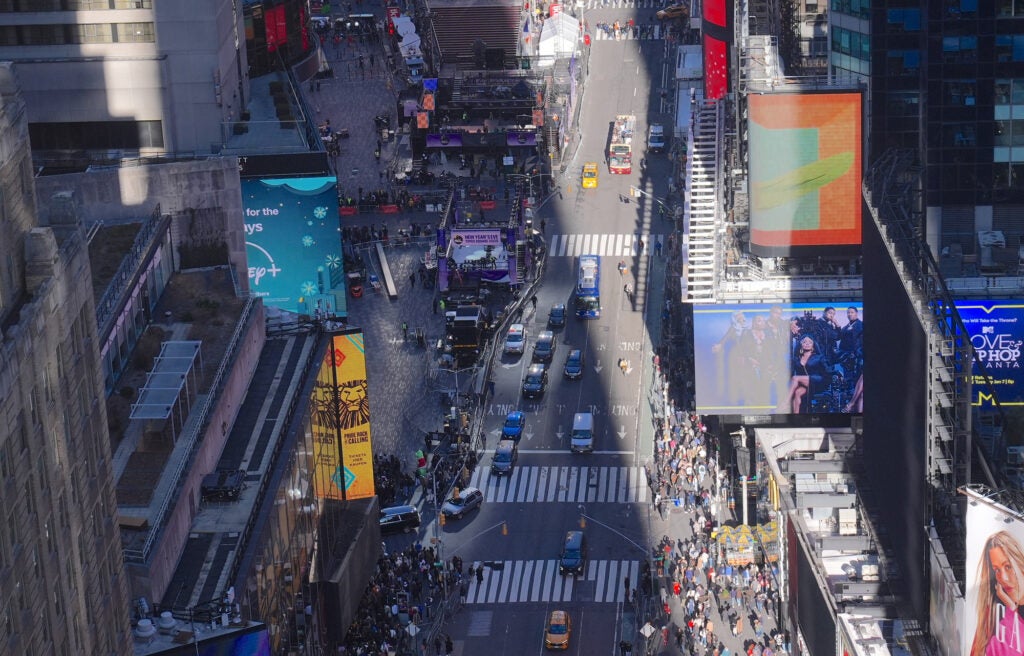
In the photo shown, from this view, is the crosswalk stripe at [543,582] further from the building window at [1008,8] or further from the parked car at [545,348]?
the building window at [1008,8]

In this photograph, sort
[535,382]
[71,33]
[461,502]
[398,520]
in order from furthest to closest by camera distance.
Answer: [535,382]
[71,33]
[461,502]
[398,520]

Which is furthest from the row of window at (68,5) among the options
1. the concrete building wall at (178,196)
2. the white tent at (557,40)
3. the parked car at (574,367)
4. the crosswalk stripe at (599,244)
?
the white tent at (557,40)

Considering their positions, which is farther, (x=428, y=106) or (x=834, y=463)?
(x=428, y=106)

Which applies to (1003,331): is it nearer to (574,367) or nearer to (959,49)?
(959,49)

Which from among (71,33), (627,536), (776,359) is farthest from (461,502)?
(71,33)

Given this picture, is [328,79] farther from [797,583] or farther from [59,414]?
[59,414]

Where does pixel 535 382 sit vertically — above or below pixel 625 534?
above

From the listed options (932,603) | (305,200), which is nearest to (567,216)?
(305,200)
